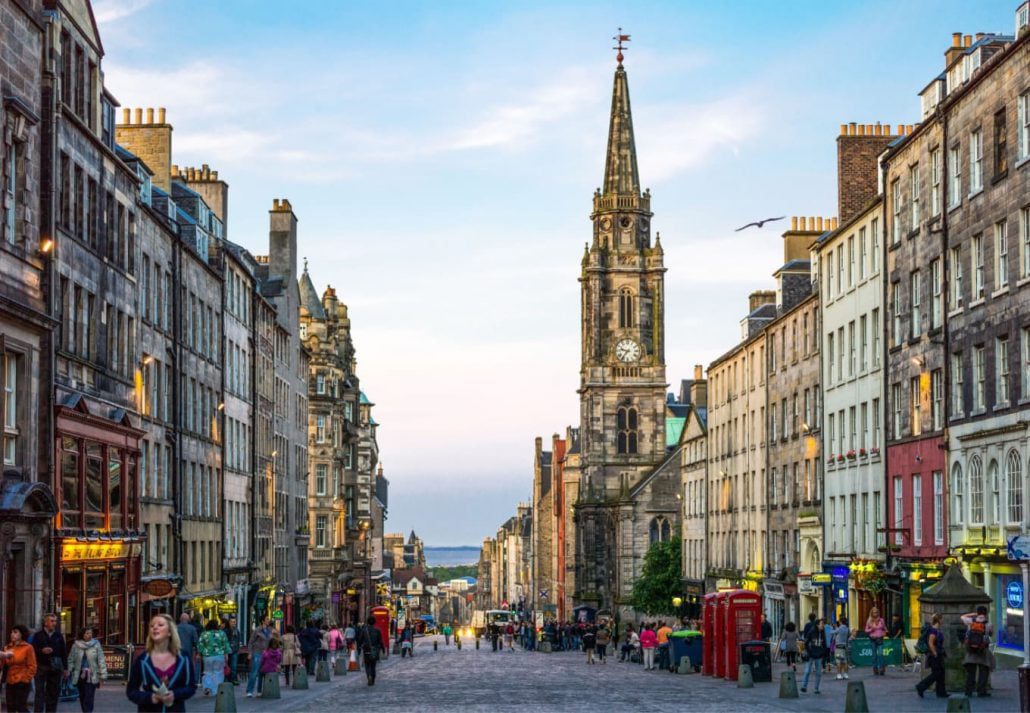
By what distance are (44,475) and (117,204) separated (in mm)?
10218

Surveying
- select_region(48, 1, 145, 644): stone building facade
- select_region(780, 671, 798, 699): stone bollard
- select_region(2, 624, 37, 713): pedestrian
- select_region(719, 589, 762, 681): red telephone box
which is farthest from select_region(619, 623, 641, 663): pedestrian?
select_region(2, 624, 37, 713): pedestrian

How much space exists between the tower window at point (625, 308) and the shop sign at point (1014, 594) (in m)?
93.1

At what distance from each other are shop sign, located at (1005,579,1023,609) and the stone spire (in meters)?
97.1

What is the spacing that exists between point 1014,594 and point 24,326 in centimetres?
2362

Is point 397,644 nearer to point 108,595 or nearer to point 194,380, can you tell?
point 194,380

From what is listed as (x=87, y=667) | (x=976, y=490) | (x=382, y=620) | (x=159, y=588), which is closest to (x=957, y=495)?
(x=976, y=490)

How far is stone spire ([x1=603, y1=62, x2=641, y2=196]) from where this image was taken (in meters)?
135

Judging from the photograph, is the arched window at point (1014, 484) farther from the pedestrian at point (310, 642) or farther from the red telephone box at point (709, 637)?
the pedestrian at point (310, 642)

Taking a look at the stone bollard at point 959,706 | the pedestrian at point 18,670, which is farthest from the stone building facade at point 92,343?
the stone bollard at point 959,706

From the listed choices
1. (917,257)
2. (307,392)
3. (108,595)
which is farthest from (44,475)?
(307,392)

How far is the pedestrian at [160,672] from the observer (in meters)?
14.2

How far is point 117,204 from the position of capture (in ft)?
139

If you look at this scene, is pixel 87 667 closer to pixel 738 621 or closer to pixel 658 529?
pixel 738 621

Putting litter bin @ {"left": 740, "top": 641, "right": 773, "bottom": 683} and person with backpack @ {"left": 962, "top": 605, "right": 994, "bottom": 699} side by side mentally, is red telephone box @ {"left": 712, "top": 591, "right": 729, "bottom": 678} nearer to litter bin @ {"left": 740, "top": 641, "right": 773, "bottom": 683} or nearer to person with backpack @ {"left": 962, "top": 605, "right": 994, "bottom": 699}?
litter bin @ {"left": 740, "top": 641, "right": 773, "bottom": 683}
